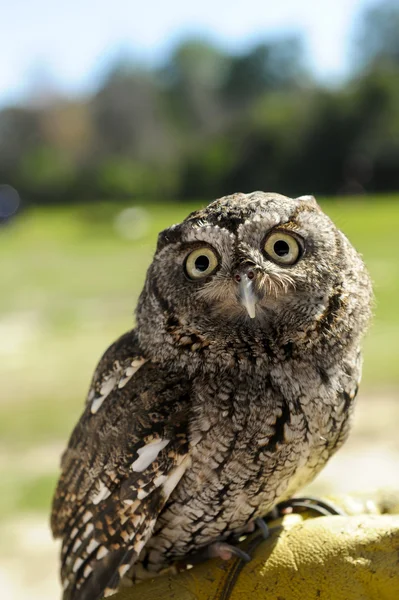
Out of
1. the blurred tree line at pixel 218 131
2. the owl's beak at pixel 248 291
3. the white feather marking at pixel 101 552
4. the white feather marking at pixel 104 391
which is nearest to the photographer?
the owl's beak at pixel 248 291

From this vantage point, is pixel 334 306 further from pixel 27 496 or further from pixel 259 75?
pixel 259 75

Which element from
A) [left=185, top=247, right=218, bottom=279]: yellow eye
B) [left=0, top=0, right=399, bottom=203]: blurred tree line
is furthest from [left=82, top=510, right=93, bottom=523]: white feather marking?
[left=0, top=0, right=399, bottom=203]: blurred tree line

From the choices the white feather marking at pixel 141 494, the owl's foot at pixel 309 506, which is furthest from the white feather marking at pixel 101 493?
the owl's foot at pixel 309 506

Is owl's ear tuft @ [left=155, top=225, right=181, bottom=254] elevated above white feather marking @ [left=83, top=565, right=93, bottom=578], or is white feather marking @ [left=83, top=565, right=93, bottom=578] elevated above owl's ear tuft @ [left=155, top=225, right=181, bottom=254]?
owl's ear tuft @ [left=155, top=225, right=181, bottom=254]

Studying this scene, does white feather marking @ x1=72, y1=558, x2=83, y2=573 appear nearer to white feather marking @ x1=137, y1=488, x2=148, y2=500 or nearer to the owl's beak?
white feather marking @ x1=137, y1=488, x2=148, y2=500

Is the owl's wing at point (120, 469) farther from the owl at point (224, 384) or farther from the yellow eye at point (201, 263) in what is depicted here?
the yellow eye at point (201, 263)

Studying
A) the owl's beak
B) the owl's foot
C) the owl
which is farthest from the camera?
the owl's foot

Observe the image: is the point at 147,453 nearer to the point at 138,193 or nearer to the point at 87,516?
the point at 87,516
